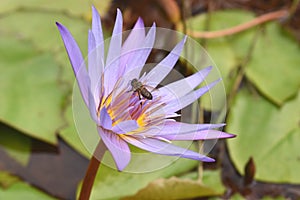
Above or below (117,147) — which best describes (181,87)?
above

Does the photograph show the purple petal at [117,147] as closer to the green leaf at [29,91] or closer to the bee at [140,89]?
the bee at [140,89]

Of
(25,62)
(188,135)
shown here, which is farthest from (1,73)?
(188,135)

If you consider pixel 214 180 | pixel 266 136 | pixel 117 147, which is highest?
pixel 117 147

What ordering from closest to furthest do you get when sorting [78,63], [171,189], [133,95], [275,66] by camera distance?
1. [78,63]
2. [133,95]
3. [171,189]
4. [275,66]

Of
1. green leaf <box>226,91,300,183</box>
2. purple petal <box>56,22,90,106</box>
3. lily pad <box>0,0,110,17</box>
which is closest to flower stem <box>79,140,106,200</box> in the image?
purple petal <box>56,22,90,106</box>

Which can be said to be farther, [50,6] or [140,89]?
[50,6]

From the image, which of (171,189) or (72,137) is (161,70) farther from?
(72,137)

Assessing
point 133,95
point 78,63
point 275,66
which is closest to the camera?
point 78,63

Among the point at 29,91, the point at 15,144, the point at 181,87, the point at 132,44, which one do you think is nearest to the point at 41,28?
the point at 29,91

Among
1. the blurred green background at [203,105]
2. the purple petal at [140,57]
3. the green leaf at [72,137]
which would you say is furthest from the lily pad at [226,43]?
the purple petal at [140,57]
